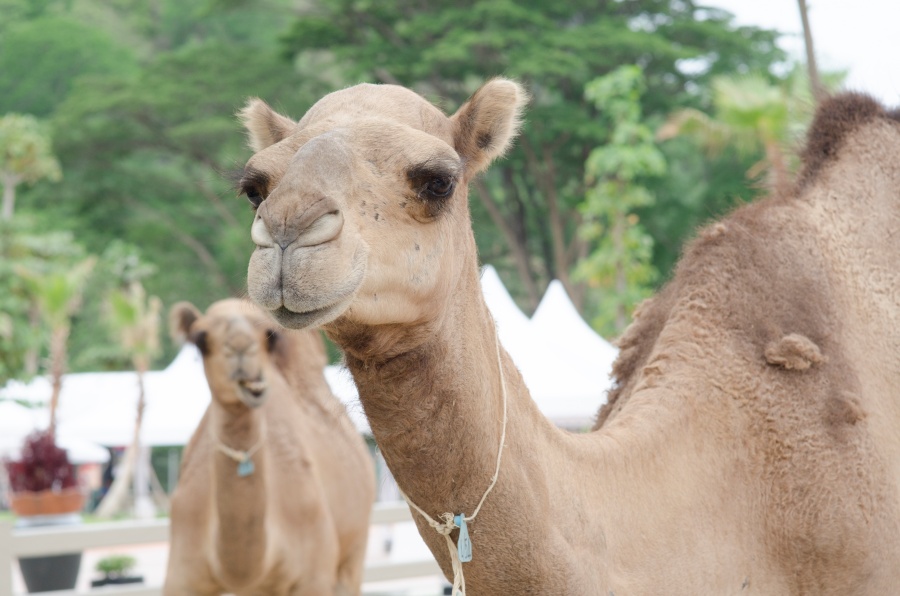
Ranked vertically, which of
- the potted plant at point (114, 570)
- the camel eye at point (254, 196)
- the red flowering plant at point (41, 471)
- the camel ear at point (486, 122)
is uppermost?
the camel eye at point (254, 196)

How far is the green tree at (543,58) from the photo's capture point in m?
20.3

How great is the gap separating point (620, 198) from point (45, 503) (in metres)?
10.4

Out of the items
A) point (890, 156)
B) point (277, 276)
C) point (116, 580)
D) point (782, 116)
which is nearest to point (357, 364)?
point (277, 276)

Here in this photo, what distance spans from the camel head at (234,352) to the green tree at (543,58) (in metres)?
13.3

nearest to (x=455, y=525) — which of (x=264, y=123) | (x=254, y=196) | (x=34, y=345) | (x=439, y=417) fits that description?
(x=439, y=417)

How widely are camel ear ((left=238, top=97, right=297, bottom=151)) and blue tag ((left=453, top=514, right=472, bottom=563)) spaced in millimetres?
1095

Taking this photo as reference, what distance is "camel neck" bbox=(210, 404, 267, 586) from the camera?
623 centimetres

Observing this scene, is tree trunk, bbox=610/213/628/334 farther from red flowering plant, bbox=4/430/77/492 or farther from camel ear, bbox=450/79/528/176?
camel ear, bbox=450/79/528/176

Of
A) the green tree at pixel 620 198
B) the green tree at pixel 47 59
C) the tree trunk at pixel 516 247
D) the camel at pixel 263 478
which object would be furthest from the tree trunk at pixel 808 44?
the green tree at pixel 47 59

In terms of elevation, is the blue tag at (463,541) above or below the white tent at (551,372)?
above

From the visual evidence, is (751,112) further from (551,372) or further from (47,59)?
(47,59)

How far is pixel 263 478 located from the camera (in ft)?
20.7

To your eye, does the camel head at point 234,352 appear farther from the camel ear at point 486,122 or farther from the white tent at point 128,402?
the camel ear at point 486,122

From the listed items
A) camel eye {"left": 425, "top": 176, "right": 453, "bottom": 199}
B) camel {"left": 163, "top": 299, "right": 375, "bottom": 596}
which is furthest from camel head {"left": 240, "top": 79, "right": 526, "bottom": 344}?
camel {"left": 163, "top": 299, "right": 375, "bottom": 596}
